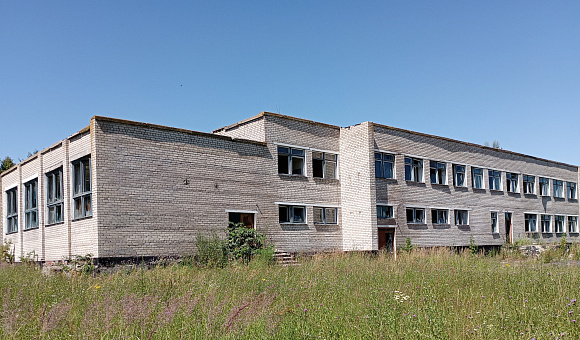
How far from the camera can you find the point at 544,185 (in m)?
40.7

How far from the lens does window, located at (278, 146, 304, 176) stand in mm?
24922

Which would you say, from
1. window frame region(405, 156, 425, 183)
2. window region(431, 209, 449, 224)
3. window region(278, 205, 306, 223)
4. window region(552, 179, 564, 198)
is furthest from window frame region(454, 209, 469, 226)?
window region(552, 179, 564, 198)

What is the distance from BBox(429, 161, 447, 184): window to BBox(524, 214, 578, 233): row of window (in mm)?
10316

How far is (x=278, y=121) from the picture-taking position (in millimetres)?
24734

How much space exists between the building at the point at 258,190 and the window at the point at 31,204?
0.31ft

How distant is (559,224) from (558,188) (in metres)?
2.90

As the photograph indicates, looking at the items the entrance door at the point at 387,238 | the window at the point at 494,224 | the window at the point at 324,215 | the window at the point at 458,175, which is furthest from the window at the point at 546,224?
the window at the point at 324,215

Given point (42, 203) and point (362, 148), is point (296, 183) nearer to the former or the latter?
point (362, 148)

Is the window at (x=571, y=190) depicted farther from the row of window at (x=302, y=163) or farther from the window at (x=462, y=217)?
the row of window at (x=302, y=163)

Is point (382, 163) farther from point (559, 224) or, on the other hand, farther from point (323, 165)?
point (559, 224)

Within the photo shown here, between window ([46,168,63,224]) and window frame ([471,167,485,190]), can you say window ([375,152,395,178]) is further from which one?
window ([46,168,63,224])

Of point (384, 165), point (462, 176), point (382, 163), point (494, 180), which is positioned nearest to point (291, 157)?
point (382, 163)

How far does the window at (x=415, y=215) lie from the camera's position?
2842 centimetres

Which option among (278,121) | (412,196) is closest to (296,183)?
(278,121)
